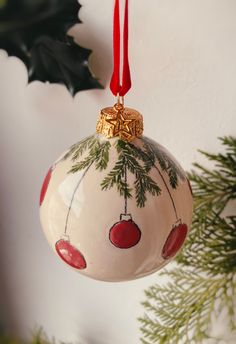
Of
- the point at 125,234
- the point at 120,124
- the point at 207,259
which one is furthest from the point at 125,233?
the point at 207,259

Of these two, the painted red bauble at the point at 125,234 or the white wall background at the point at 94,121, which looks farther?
the white wall background at the point at 94,121

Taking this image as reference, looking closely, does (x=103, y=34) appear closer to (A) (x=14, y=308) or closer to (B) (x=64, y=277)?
(B) (x=64, y=277)

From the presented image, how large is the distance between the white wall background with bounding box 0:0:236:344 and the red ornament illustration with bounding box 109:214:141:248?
31 cm

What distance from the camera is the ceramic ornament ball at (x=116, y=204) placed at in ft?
1.51

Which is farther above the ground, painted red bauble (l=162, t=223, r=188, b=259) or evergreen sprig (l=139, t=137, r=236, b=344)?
evergreen sprig (l=139, t=137, r=236, b=344)

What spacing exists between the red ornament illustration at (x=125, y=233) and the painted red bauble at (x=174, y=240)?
0.13 feet

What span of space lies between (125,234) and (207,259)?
1.07 ft

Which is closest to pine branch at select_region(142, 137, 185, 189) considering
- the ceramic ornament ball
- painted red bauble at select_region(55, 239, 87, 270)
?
the ceramic ornament ball

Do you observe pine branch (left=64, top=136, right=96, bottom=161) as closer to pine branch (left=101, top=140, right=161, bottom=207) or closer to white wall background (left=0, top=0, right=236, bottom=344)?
pine branch (left=101, top=140, right=161, bottom=207)

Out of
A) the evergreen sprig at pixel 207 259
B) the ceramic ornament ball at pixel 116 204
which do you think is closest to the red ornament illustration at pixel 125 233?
the ceramic ornament ball at pixel 116 204

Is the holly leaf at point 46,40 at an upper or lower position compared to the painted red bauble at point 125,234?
upper

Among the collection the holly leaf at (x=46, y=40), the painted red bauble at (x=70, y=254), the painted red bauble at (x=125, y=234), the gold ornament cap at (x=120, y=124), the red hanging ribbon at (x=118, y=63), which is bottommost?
the painted red bauble at (x=70, y=254)

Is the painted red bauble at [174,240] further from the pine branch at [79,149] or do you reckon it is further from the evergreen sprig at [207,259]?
the evergreen sprig at [207,259]

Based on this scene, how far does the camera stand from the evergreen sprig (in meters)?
0.73
